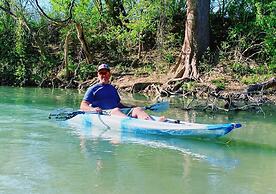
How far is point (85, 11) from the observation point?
22.1m

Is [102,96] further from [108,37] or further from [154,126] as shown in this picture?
[108,37]

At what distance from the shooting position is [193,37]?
18.4 meters

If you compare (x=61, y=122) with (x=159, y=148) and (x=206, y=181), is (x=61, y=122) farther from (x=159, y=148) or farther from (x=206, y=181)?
(x=206, y=181)

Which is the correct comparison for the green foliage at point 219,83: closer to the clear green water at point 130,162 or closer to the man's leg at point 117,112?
the clear green water at point 130,162

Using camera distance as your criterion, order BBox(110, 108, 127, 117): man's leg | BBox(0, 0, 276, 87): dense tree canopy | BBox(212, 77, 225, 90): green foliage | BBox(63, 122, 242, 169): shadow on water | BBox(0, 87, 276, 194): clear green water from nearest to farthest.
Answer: BBox(0, 87, 276, 194): clear green water → BBox(63, 122, 242, 169): shadow on water → BBox(110, 108, 127, 117): man's leg → BBox(212, 77, 225, 90): green foliage → BBox(0, 0, 276, 87): dense tree canopy

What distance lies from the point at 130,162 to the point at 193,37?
1133 centimetres

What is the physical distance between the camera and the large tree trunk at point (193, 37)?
18.0 metres

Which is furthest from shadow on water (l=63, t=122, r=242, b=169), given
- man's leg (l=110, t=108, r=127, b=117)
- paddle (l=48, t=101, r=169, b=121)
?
paddle (l=48, t=101, r=169, b=121)

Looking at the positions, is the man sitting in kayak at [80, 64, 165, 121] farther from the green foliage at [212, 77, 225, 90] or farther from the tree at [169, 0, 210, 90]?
the tree at [169, 0, 210, 90]

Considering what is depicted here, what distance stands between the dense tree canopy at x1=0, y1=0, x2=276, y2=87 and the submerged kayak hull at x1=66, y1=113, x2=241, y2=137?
9.18 metres

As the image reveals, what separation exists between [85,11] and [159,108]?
1194 cm

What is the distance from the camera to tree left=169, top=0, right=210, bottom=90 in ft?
59.1

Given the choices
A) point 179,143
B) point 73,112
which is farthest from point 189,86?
point 179,143

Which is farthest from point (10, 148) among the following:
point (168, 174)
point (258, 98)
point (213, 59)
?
point (213, 59)
